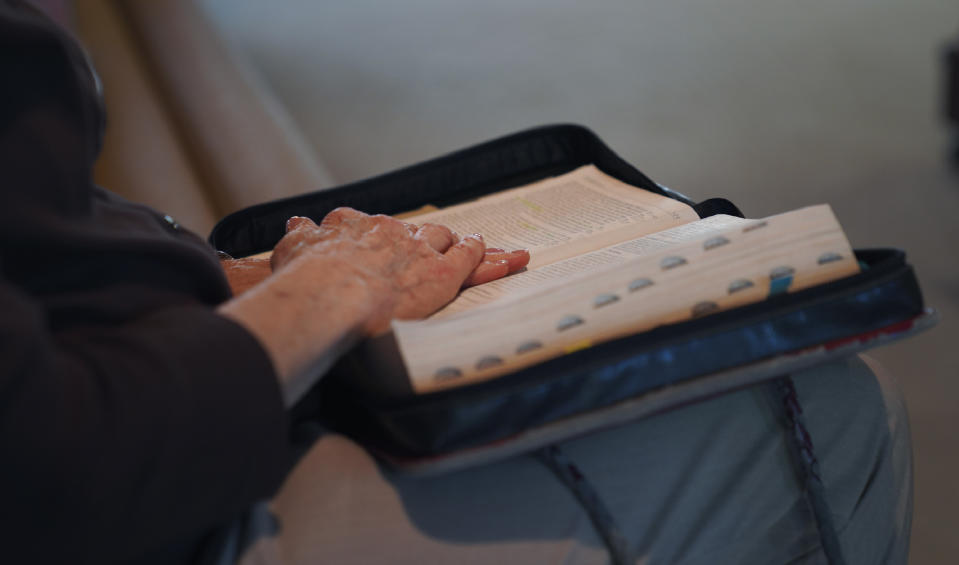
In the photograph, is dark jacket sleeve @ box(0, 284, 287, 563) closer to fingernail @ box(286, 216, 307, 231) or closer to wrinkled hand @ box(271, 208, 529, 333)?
wrinkled hand @ box(271, 208, 529, 333)

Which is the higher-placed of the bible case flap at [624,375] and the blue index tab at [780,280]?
the blue index tab at [780,280]

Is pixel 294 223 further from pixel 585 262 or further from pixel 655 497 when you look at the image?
pixel 655 497

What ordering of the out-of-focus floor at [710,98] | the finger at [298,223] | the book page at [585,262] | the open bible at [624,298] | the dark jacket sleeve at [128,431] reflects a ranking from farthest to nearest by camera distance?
the out-of-focus floor at [710,98], the finger at [298,223], the book page at [585,262], the open bible at [624,298], the dark jacket sleeve at [128,431]

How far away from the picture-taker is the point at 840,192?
190 cm

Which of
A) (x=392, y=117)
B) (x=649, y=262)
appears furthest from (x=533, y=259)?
(x=392, y=117)

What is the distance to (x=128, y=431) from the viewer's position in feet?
1.30

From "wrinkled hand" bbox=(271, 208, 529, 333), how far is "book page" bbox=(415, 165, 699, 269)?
2.0 inches

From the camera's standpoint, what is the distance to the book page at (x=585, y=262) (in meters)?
0.61

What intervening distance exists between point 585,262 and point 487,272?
8 cm

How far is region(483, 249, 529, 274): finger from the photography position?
0.68 metres

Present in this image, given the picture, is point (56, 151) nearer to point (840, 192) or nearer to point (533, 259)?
point (533, 259)

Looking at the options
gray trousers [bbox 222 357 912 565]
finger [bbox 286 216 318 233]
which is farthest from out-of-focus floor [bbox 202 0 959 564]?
finger [bbox 286 216 318 233]

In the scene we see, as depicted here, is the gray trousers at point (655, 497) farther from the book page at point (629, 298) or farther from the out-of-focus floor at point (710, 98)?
the out-of-focus floor at point (710, 98)

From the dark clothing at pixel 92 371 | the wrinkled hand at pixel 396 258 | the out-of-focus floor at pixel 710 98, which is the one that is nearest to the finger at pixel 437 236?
the wrinkled hand at pixel 396 258
